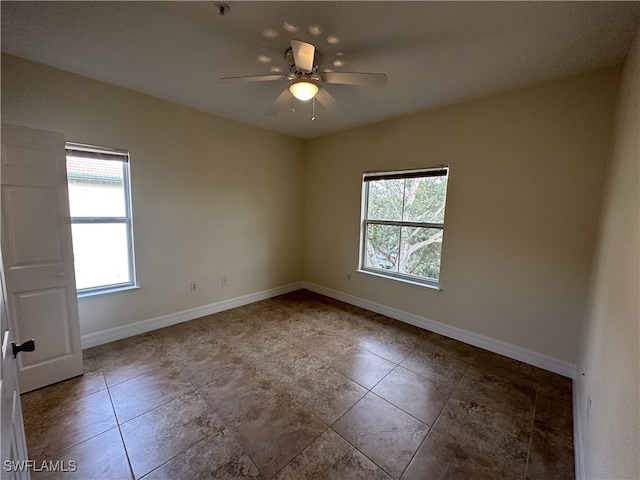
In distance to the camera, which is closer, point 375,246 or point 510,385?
point 510,385

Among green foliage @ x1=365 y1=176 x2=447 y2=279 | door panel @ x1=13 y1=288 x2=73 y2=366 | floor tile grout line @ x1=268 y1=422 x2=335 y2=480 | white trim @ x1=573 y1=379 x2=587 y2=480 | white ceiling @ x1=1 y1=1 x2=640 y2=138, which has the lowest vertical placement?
floor tile grout line @ x1=268 y1=422 x2=335 y2=480

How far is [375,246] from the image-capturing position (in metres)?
3.80

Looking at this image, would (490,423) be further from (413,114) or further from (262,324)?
(413,114)

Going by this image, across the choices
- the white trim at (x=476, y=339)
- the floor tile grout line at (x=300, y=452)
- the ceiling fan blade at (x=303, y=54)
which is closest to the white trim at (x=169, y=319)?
the white trim at (x=476, y=339)

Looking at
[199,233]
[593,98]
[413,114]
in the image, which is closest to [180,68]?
[199,233]

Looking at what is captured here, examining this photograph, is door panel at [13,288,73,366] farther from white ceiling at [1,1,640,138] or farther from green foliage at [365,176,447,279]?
green foliage at [365,176,447,279]

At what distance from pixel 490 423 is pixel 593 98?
Result: 265 centimetres

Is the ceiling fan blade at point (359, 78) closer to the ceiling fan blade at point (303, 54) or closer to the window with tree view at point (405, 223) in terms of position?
the ceiling fan blade at point (303, 54)

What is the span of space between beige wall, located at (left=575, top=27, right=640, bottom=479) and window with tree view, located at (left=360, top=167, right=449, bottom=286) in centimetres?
139

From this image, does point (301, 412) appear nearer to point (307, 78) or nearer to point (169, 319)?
point (169, 319)

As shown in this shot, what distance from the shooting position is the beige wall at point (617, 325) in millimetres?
967

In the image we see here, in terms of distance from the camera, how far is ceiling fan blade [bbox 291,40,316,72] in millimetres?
1491
